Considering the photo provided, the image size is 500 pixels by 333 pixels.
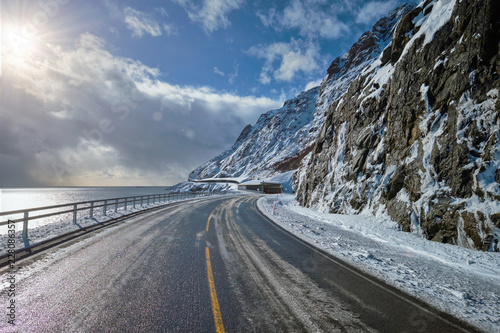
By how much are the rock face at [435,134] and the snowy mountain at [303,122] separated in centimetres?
8688

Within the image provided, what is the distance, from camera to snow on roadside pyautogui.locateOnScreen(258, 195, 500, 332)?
4246mm

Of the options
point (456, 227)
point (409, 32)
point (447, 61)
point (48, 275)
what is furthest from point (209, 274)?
point (409, 32)

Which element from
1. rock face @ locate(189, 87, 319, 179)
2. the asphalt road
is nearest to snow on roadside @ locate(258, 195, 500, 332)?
the asphalt road

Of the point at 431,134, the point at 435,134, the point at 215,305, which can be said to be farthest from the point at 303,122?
the point at 215,305

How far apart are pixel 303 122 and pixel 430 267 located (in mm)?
168446

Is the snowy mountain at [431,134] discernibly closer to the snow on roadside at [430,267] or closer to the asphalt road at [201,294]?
the snow on roadside at [430,267]

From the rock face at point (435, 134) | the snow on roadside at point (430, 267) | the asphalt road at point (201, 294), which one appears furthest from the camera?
the rock face at point (435, 134)

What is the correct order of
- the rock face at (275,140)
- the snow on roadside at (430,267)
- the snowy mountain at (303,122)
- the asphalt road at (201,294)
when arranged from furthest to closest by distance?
the rock face at (275,140), the snowy mountain at (303,122), the snow on roadside at (430,267), the asphalt road at (201,294)

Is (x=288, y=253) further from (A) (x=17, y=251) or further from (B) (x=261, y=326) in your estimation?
(A) (x=17, y=251)

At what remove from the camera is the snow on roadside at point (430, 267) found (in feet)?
13.9

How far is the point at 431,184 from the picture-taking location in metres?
10.6

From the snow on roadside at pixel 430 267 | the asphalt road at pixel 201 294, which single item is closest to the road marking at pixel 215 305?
the asphalt road at pixel 201 294

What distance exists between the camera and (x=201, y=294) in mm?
4211

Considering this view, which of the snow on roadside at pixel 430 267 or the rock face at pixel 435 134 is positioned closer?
the snow on roadside at pixel 430 267
